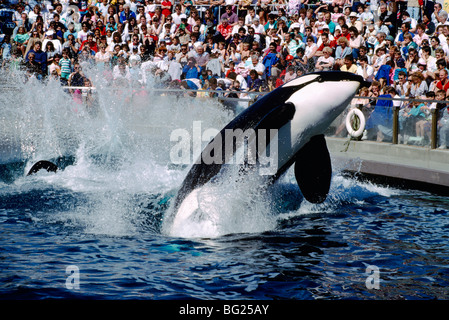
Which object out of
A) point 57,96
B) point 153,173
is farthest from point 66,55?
point 153,173

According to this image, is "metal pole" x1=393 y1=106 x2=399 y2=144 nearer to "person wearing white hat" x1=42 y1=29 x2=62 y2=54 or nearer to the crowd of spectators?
the crowd of spectators

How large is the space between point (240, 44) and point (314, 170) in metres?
8.80

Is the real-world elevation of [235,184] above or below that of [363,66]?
below

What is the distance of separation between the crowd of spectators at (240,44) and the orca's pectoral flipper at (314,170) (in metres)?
4.30

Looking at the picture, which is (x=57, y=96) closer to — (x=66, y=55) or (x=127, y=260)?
(x=66, y=55)

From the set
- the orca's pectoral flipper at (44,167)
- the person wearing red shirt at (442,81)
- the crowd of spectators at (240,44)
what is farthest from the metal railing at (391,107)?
the orca's pectoral flipper at (44,167)

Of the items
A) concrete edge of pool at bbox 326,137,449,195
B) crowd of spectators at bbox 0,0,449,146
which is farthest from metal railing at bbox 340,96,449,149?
crowd of spectators at bbox 0,0,449,146

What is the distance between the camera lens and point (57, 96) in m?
15.1

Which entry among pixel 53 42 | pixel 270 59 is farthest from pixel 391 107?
pixel 53 42

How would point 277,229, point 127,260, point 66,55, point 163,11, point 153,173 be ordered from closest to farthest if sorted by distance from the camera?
point 127,260
point 277,229
point 153,173
point 66,55
point 163,11

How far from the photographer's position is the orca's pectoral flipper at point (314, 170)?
8.29 m

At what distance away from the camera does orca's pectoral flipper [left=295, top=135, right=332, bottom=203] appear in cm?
829

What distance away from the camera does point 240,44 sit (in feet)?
53.9

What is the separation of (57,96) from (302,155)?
8.65 metres
